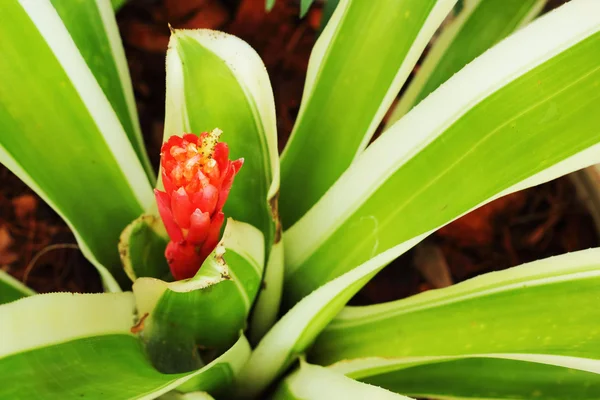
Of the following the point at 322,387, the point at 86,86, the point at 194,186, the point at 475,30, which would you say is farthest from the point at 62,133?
the point at 475,30

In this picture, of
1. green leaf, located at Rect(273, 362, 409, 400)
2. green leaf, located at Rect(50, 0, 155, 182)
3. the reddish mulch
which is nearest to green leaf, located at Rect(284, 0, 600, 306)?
green leaf, located at Rect(273, 362, 409, 400)

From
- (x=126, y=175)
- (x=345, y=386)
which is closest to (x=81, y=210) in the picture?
(x=126, y=175)

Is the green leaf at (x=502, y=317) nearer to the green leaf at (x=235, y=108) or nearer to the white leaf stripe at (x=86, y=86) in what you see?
the green leaf at (x=235, y=108)

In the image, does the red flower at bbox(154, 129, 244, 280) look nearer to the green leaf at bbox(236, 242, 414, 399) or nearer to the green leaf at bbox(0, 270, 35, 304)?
the green leaf at bbox(236, 242, 414, 399)

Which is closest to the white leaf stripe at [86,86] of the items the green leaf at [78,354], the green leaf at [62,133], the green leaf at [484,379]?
the green leaf at [62,133]

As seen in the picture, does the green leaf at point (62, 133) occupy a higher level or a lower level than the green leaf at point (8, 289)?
higher

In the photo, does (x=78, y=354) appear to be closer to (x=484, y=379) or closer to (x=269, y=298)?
(x=269, y=298)
